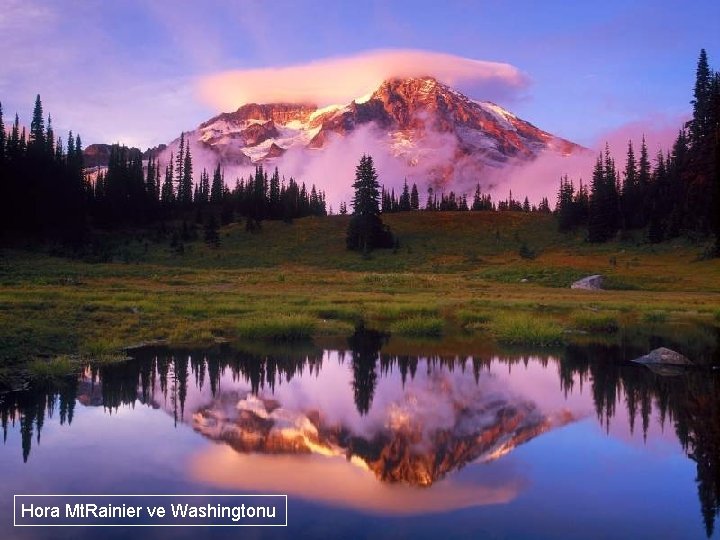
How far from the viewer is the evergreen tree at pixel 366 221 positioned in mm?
95375

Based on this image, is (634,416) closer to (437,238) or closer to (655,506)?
(655,506)

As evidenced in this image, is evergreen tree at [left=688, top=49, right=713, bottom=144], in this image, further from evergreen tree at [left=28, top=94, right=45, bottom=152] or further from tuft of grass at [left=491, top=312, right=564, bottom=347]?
evergreen tree at [left=28, top=94, right=45, bottom=152]

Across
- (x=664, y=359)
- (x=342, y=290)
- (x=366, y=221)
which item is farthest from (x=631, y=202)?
(x=664, y=359)

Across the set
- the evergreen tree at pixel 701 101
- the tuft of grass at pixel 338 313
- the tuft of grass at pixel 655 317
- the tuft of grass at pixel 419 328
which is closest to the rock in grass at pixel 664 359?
the tuft of grass at pixel 419 328

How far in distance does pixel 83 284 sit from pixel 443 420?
38913 mm

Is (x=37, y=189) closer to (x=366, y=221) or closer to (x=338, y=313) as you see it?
(x=366, y=221)

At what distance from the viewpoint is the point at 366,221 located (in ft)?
313

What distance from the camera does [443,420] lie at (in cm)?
1606

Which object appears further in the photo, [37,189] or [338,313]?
[37,189]

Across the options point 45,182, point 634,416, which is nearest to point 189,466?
point 634,416

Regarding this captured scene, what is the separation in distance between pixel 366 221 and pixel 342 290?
43127 millimetres

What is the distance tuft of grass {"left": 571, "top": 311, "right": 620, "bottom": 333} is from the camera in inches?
1278

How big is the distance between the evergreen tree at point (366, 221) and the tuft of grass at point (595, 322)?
60294mm

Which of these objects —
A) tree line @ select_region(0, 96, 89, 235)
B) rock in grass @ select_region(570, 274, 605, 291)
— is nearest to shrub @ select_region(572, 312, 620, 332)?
rock in grass @ select_region(570, 274, 605, 291)
